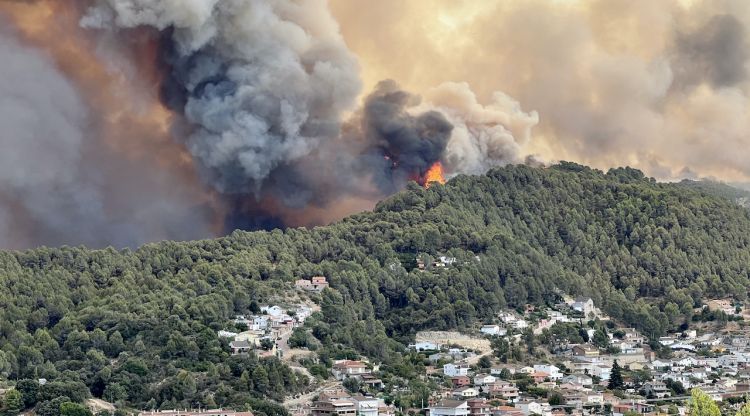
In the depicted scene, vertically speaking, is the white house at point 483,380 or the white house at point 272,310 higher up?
the white house at point 272,310

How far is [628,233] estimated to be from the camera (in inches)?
3322

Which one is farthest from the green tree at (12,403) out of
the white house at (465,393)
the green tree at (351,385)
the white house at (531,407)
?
the white house at (531,407)

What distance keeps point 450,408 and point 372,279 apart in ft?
55.9

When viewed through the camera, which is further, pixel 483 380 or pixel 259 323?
pixel 259 323

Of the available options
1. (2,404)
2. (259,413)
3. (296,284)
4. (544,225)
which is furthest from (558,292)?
(2,404)

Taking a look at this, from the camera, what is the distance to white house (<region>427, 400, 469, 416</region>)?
55969mm

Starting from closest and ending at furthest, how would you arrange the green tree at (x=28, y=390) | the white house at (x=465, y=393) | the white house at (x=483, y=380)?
the green tree at (x=28, y=390) < the white house at (x=465, y=393) < the white house at (x=483, y=380)

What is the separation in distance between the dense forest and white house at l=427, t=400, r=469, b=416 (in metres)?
4.77

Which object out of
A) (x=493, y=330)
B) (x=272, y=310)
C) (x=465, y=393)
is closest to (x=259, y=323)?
(x=272, y=310)

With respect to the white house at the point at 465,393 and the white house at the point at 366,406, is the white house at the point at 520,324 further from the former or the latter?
the white house at the point at 366,406

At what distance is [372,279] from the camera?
72500 mm

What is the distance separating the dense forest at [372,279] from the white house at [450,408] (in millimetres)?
4771

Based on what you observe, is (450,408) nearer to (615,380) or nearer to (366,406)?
(366,406)

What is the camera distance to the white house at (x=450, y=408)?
5597cm
